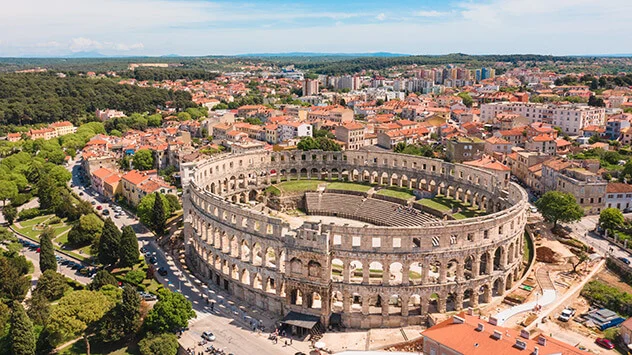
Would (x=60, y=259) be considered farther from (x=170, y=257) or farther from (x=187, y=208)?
(x=187, y=208)

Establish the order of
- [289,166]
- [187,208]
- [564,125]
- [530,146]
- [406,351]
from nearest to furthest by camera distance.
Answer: [406,351]
[187,208]
[289,166]
[530,146]
[564,125]

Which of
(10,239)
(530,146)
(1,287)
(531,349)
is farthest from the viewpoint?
(530,146)

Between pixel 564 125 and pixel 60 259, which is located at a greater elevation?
pixel 564 125

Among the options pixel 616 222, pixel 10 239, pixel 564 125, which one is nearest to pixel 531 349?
pixel 616 222

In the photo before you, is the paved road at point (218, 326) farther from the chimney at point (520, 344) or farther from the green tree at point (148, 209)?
the chimney at point (520, 344)

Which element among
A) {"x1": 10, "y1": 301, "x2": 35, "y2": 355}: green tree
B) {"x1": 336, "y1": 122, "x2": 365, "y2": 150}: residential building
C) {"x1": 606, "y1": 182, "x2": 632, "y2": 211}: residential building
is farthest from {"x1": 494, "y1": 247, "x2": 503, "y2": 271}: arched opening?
{"x1": 336, "y1": 122, "x2": 365, "y2": 150}: residential building

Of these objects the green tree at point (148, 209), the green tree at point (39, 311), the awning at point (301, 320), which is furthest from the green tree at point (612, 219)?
the green tree at point (39, 311)

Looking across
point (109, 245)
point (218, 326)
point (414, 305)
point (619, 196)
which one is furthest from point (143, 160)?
point (619, 196)
